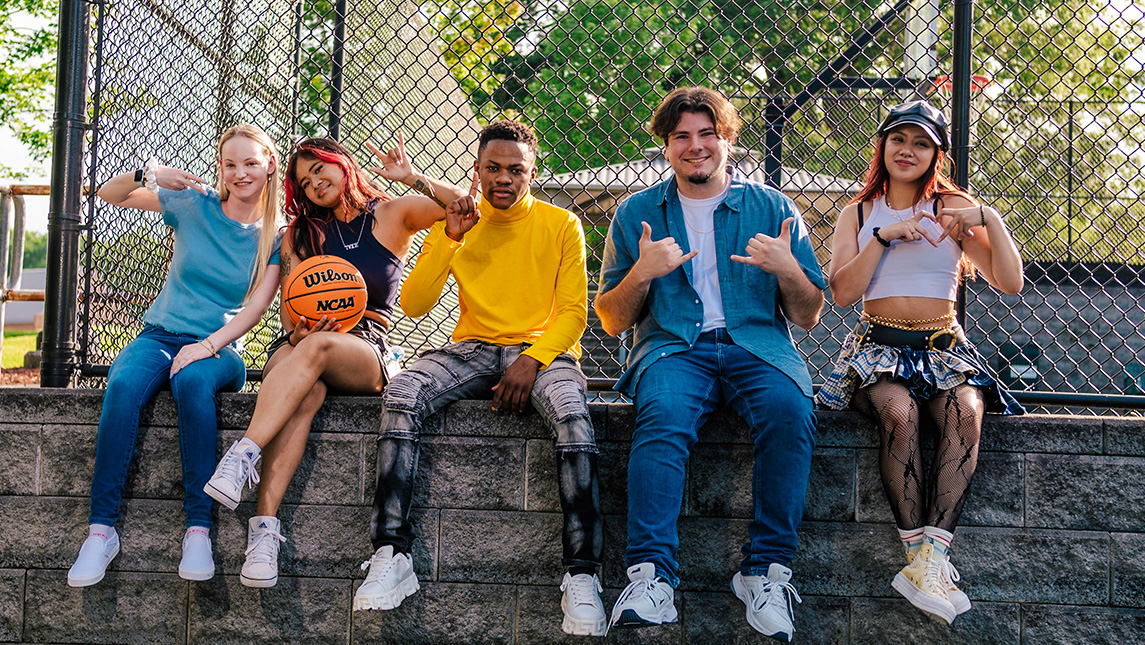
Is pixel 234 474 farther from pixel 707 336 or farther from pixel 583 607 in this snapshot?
pixel 707 336

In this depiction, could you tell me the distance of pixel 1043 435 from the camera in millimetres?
3275

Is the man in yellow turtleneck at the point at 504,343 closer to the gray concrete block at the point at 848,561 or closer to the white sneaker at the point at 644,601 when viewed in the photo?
the white sneaker at the point at 644,601

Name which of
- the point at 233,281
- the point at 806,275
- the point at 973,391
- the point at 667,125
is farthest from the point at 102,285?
the point at 973,391

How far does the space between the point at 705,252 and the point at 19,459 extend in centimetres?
299

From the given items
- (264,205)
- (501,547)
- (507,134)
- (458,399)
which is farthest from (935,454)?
(264,205)

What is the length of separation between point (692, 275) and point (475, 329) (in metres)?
0.92

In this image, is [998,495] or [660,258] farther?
[998,495]

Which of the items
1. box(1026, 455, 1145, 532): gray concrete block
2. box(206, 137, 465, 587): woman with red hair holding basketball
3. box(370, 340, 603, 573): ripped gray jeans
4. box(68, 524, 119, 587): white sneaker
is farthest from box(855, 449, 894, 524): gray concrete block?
box(68, 524, 119, 587): white sneaker

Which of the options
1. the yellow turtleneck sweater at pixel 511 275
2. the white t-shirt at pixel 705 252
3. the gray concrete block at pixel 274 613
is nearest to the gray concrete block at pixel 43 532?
the gray concrete block at pixel 274 613

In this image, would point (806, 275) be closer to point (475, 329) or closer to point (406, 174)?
point (475, 329)

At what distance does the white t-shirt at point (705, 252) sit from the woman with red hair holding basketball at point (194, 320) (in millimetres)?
1788

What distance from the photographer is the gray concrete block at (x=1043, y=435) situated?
326 centimetres

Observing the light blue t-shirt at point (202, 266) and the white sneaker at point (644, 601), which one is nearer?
the white sneaker at point (644, 601)

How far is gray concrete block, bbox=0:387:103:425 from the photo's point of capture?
11.5 feet
